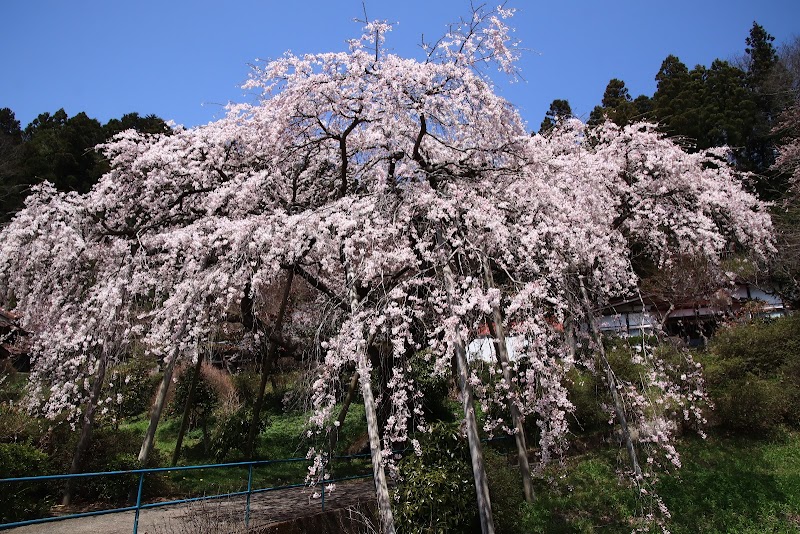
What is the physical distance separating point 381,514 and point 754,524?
558 centimetres

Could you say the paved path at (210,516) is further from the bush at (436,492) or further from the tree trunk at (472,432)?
the tree trunk at (472,432)

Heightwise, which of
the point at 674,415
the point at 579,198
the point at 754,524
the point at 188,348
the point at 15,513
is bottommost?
the point at 754,524

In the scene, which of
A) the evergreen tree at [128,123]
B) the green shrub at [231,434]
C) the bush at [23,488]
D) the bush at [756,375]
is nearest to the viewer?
the bush at [23,488]

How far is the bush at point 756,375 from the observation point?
1069 centimetres

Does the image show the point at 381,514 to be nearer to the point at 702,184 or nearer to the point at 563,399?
the point at 563,399

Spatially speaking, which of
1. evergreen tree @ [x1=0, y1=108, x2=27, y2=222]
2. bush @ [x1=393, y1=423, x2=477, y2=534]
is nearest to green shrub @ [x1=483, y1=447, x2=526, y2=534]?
bush @ [x1=393, y1=423, x2=477, y2=534]

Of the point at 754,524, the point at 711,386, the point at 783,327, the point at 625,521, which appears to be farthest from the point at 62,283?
the point at 783,327

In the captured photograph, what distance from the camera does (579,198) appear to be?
31.8ft

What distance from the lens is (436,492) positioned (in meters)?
6.91

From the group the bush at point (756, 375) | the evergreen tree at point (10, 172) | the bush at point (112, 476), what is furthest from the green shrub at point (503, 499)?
the evergreen tree at point (10, 172)

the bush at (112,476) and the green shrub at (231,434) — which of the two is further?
the green shrub at (231,434)

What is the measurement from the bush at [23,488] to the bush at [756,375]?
12.4m

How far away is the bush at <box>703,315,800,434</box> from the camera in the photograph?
10688mm

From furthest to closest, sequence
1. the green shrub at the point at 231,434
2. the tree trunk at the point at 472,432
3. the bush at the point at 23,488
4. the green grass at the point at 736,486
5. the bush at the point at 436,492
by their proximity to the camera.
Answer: the green shrub at the point at 231,434 < the green grass at the point at 736,486 < the bush at the point at 23,488 < the bush at the point at 436,492 < the tree trunk at the point at 472,432
